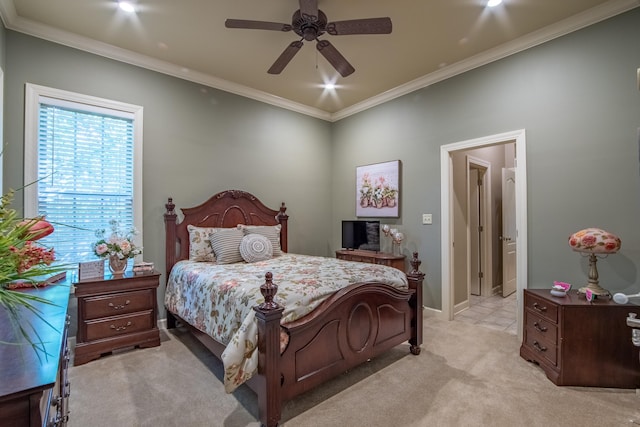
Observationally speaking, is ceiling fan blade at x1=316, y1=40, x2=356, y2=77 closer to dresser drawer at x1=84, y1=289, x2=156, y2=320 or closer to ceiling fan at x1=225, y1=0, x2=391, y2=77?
ceiling fan at x1=225, y1=0, x2=391, y2=77

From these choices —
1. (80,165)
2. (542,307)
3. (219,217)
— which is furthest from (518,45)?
(80,165)

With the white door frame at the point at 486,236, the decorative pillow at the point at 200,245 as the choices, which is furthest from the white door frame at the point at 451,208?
the decorative pillow at the point at 200,245

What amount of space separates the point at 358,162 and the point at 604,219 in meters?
3.01

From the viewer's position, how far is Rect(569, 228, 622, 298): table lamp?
237cm

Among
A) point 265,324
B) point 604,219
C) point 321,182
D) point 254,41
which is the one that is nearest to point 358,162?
point 321,182

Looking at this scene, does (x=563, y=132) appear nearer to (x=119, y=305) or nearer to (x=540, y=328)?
(x=540, y=328)

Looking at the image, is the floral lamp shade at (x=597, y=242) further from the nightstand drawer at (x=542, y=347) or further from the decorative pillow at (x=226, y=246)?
the decorative pillow at (x=226, y=246)

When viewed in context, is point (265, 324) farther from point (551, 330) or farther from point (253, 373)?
point (551, 330)

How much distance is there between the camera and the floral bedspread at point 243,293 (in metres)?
1.85

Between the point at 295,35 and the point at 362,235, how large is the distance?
105 inches

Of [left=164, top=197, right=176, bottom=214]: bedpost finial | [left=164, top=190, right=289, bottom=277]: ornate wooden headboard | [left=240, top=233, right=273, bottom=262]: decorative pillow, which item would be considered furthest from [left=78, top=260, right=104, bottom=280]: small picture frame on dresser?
[left=240, top=233, right=273, bottom=262]: decorative pillow

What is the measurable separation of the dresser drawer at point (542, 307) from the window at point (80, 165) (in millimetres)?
3912

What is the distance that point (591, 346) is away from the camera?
2289 millimetres

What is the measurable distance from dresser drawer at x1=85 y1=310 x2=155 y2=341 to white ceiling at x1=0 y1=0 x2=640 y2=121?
269 cm
